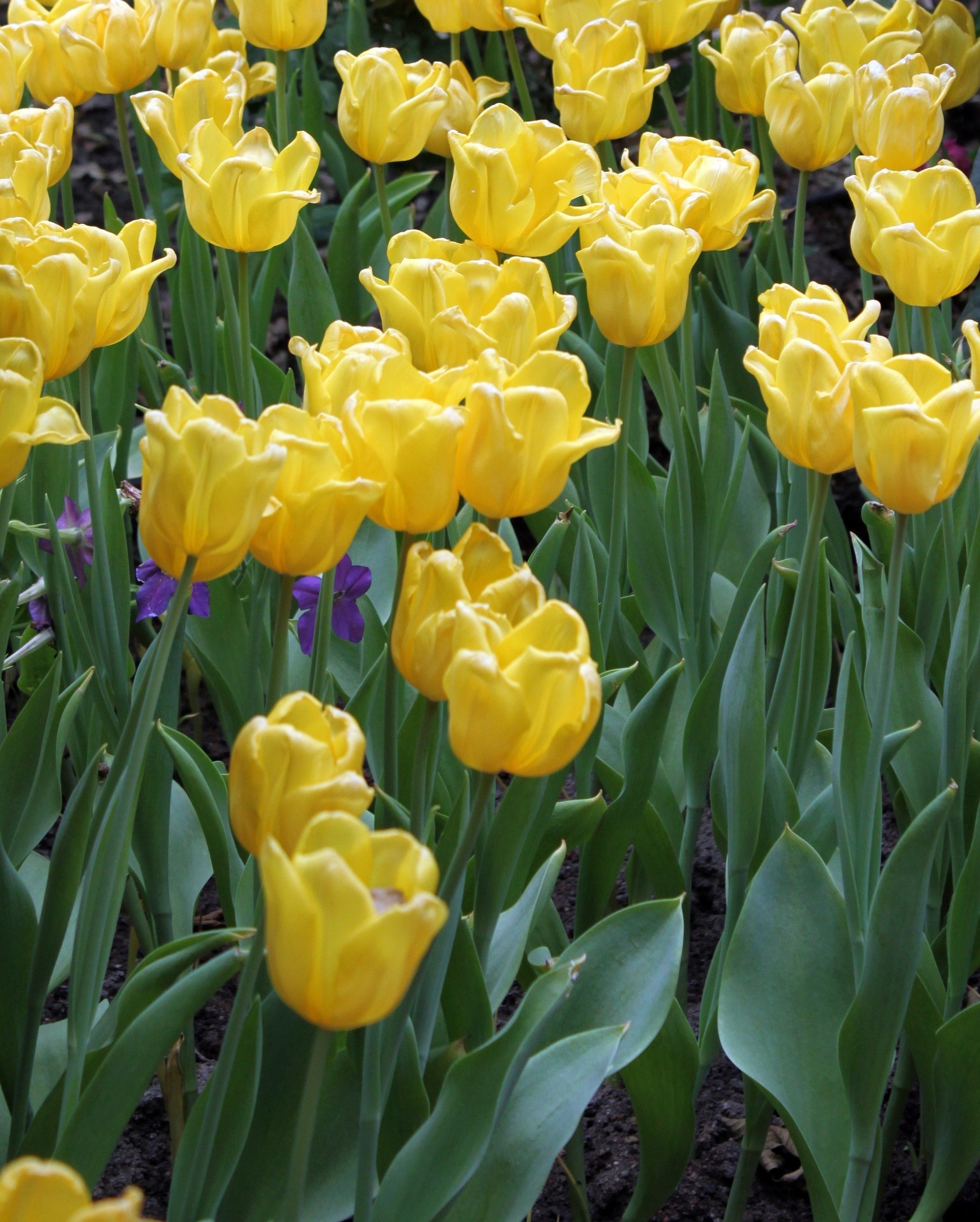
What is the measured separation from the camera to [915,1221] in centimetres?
113

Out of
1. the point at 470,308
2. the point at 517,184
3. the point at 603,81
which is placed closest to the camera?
the point at 470,308

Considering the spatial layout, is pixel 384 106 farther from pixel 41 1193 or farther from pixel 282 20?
pixel 41 1193

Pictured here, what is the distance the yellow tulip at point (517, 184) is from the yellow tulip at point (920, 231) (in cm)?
25

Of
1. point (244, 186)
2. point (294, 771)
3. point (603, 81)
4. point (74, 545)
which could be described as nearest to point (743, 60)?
point (603, 81)

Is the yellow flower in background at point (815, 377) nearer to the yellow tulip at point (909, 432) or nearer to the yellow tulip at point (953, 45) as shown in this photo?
the yellow tulip at point (909, 432)

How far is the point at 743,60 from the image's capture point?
168 cm

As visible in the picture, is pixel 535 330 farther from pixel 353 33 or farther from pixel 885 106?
pixel 353 33

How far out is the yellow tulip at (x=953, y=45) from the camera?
5.94ft

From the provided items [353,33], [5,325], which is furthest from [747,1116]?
[353,33]

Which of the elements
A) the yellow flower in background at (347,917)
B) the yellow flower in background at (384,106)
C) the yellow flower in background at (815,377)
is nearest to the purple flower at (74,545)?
the yellow flower in background at (384,106)

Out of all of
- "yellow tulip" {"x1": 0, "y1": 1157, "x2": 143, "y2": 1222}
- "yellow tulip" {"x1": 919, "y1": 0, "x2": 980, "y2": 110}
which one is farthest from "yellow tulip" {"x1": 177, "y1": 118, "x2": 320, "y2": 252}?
"yellow tulip" {"x1": 919, "y1": 0, "x2": 980, "y2": 110}

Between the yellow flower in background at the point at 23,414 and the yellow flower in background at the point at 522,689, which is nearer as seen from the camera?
the yellow flower in background at the point at 522,689

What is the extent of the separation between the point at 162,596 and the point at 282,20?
753 mm

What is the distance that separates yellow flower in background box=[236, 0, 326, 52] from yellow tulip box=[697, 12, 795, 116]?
482mm
